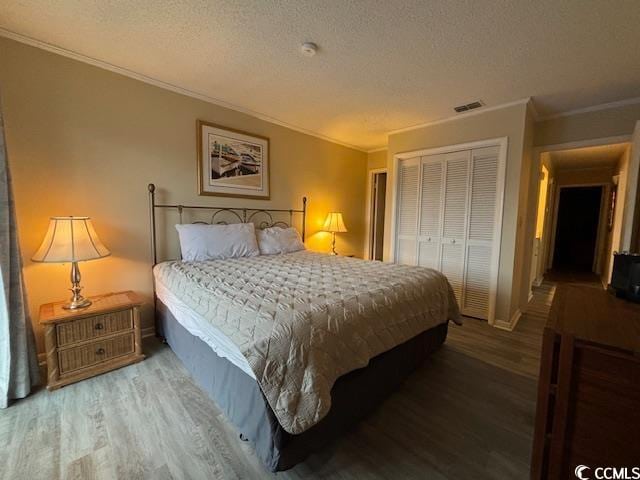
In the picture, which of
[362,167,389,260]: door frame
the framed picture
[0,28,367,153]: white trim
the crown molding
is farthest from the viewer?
[362,167,389,260]: door frame

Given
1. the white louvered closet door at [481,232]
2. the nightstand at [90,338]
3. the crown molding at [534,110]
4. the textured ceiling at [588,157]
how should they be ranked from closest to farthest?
the nightstand at [90,338] < the crown molding at [534,110] < the white louvered closet door at [481,232] < the textured ceiling at [588,157]

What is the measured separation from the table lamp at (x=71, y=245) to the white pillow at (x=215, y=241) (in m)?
0.71

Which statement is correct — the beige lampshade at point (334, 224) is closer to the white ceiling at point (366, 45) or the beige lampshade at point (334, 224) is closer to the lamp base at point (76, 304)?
the white ceiling at point (366, 45)

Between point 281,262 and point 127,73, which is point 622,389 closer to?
point 281,262

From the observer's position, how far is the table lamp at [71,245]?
186 cm

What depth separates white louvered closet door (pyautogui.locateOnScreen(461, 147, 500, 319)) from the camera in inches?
122

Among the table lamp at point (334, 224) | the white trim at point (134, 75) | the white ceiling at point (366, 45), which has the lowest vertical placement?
the table lamp at point (334, 224)

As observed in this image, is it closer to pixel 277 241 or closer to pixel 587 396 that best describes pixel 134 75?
pixel 277 241

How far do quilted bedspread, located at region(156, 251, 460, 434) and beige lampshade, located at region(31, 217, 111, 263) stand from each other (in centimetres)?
57

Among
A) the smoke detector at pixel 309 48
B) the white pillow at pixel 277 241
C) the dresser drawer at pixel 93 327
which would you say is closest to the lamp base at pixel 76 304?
the dresser drawer at pixel 93 327

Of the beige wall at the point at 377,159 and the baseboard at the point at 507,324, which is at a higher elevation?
the beige wall at the point at 377,159

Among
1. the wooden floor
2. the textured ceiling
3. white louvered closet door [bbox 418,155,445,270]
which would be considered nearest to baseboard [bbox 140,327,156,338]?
the wooden floor

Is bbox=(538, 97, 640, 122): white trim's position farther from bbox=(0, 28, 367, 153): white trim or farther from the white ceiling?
bbox=(0, 28, 367, 153): white trim
